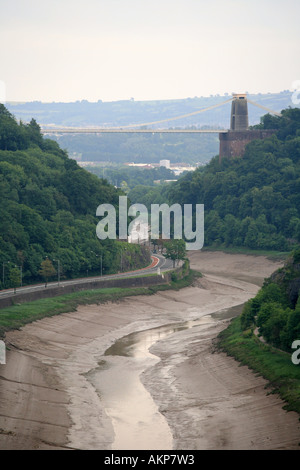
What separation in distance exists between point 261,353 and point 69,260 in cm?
3625

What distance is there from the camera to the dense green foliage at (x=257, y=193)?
132625 mm

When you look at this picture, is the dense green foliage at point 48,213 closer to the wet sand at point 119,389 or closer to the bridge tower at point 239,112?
the wet sand at point 119,389

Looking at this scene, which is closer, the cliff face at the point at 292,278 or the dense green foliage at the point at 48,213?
the cliff face at the point at 292,278

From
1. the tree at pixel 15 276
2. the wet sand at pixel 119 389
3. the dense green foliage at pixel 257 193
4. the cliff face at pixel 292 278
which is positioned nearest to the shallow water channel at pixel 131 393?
the wet sand at pixel 119 389


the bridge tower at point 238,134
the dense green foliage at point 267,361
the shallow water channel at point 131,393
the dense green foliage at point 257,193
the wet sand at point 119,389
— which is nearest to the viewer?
the wet sand at point 119,389

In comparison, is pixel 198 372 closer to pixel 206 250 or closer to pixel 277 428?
pixel 277 428

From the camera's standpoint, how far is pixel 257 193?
457 feet

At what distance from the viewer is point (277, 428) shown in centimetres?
4131

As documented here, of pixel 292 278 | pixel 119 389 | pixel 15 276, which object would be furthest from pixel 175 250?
pixel 119 389

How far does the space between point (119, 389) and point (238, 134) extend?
111m

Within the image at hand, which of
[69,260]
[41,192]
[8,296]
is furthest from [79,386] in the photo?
[41,192]

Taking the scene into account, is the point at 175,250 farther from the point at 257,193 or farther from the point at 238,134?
the point at 238,134

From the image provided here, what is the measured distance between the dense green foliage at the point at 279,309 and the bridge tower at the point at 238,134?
9265 centimetres

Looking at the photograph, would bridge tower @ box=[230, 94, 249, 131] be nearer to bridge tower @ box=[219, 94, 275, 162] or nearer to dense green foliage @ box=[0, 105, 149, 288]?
bridge tower @ box=[219, 94, 275, 162]
